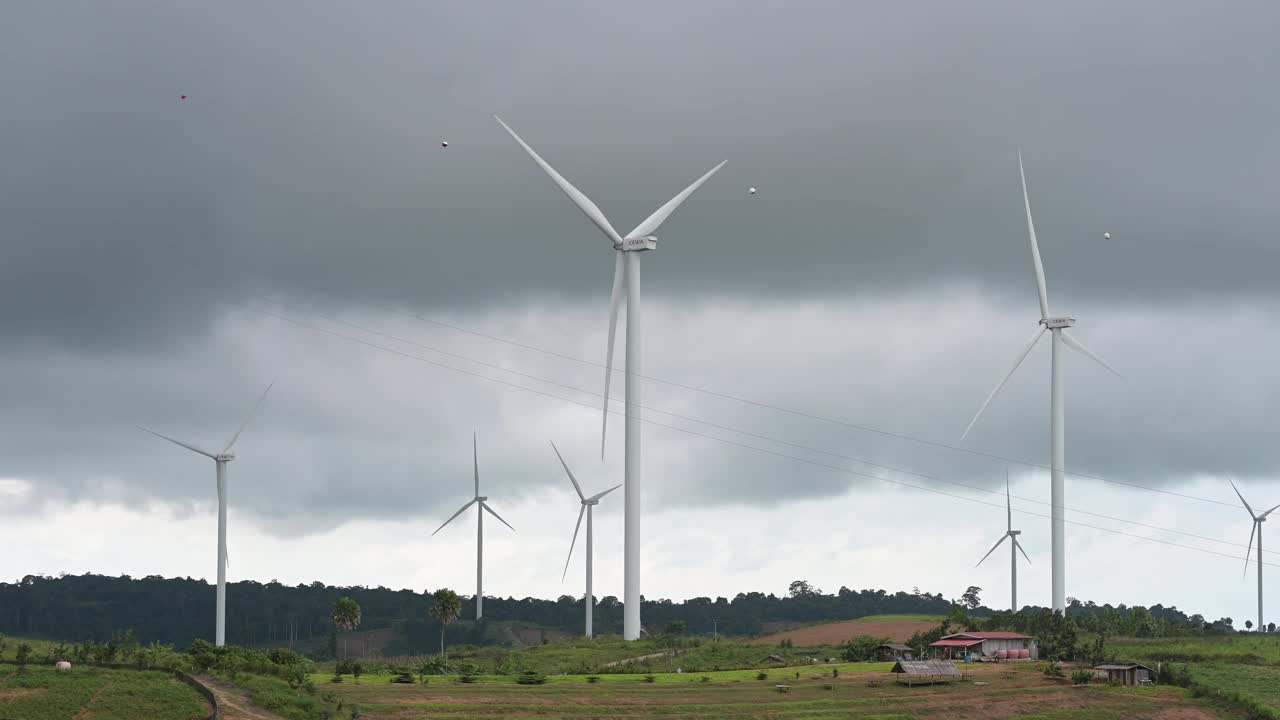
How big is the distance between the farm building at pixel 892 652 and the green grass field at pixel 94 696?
80.1m

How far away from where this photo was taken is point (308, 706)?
11350cm

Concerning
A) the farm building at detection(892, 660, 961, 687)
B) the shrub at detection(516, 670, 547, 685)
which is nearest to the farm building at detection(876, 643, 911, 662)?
the farm building at detection(892, 660, 961, 687)

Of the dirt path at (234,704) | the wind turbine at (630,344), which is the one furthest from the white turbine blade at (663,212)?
the dirt path at (234,704)

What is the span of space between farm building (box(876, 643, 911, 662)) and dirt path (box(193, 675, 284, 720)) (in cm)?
7635

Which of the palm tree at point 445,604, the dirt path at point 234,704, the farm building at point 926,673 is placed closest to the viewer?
the dirt path at point 234,704

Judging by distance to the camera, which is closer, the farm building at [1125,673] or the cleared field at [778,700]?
the cleared field at [778,700]

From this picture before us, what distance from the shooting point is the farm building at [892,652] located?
168 m

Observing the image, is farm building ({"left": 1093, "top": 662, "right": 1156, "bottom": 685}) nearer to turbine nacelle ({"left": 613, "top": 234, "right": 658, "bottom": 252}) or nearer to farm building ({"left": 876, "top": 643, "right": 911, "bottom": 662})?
farm building ({"left": 876, "top": 643, "right": 911, "bottom": 662})

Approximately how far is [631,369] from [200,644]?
54708 millimetres

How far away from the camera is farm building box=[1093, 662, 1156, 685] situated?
148625 mm

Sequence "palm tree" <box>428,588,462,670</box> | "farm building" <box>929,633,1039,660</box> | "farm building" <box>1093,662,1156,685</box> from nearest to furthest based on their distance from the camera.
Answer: "farm building" <box>1093,662,1156,685</box>, "farm building" <box>929,633,1039,660</box>, "palm tree" <box>428,588,462,670</box>

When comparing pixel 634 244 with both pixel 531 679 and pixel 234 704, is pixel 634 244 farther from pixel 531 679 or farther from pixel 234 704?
pixel 234 704

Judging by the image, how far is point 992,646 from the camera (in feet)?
560

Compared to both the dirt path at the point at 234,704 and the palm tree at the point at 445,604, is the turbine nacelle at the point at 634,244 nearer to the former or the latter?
the palm tree at the point at 445,604
